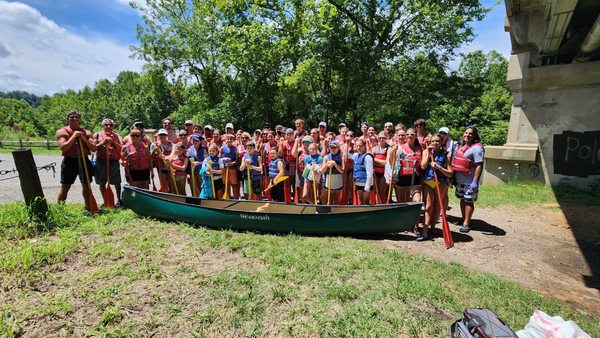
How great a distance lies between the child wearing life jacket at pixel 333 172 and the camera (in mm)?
6316

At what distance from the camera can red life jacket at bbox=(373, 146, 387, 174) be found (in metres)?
6.56

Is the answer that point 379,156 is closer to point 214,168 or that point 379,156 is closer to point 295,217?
point 295,217

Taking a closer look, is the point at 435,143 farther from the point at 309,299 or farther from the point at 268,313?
the point at 268,313

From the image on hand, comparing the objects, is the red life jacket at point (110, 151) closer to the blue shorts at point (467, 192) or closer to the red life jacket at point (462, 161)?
the red life jacket at point (462, 161)

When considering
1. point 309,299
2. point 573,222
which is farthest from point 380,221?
point 573,222

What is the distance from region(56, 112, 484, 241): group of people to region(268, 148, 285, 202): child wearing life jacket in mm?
Result: 24

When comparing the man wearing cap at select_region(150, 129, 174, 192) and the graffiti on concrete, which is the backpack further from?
the graffiti on concrete

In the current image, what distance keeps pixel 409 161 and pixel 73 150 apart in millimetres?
7007

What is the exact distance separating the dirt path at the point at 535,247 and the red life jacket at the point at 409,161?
1.35 metres

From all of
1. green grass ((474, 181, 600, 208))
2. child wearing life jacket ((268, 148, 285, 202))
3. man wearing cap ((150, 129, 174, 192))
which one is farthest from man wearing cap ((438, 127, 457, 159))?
man wearing cap ((150, 129, 174, 192))

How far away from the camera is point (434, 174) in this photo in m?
5.79

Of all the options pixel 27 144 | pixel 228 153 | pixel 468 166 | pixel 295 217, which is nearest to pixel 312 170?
pixel 295 217

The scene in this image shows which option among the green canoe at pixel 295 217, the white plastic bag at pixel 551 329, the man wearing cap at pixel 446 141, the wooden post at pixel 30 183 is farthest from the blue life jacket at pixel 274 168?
the white plastic bag at pixel 551 329

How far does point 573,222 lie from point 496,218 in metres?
1.74
